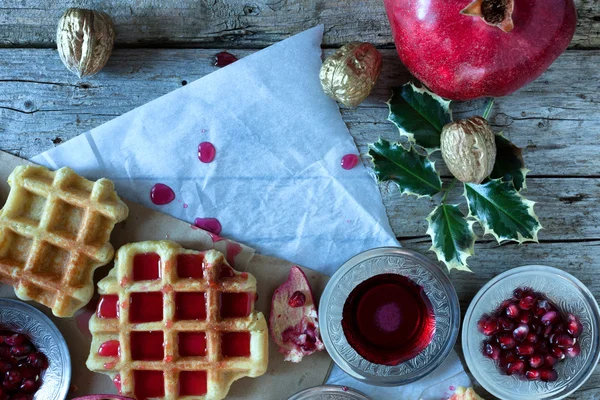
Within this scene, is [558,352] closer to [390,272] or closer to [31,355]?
[390,272]

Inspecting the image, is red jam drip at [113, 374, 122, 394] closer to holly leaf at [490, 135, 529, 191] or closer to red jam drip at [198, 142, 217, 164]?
red jam drip at [198, 142, 217, 164]

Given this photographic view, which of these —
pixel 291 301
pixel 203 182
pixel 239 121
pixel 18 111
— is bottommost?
pixel 291 301

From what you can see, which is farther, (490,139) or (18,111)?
(18,111)

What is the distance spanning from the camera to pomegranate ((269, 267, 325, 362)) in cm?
201

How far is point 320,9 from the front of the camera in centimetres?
205

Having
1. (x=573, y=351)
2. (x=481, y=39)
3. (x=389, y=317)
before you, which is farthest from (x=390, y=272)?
(x=481, y=39)

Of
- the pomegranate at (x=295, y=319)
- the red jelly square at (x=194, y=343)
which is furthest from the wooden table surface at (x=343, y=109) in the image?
the red jelly square at (x=194, y=343)

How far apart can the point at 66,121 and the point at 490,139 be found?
4.45 feet

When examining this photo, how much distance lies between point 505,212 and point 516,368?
50 centimetres

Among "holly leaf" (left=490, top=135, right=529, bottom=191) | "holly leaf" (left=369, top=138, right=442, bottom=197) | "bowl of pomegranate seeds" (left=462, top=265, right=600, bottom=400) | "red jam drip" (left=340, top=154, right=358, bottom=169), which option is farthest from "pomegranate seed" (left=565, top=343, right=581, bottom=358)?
"red jam drip" (left=340, top=154, right=358, bottom=169)

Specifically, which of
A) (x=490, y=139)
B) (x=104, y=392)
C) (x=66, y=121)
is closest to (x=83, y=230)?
(x=66, y=121)

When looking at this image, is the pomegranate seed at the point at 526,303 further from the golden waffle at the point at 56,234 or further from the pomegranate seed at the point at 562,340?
the golden waffle at the point at 56,234

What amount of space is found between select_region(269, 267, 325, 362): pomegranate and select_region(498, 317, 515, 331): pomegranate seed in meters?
0.57

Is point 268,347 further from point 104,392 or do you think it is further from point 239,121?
point 239,121
